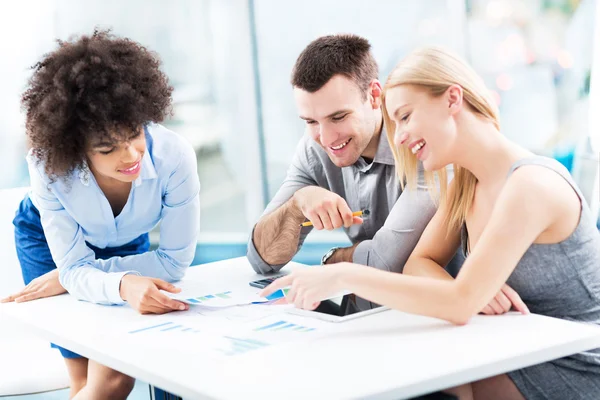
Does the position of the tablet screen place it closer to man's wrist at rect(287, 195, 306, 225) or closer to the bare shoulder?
the bare shoulder

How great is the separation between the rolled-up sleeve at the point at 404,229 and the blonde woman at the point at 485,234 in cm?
19

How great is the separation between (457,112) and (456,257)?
0.50 meters

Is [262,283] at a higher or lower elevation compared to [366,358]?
lower

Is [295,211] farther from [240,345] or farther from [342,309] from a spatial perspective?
[240,345]

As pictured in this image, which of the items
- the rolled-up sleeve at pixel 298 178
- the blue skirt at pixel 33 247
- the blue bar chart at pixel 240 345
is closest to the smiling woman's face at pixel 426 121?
the blue bar chart at pixel 240 345

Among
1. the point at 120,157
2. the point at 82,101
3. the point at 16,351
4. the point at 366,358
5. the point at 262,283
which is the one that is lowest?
the point at 16,351

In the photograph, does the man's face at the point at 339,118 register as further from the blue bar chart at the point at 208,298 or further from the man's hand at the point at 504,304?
the man's hand at the point at 504,304

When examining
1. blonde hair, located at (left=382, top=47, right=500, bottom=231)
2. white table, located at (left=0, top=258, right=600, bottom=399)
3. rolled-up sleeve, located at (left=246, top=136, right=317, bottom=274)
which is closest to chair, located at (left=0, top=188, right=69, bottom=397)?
white table, located at (left=0, top=258, right=600, bottom=399)

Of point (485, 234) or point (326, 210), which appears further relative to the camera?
point (326, 210)

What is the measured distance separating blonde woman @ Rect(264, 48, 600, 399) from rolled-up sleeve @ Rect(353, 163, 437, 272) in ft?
0.62

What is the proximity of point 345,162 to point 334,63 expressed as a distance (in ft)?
0.95

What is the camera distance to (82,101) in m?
1.96

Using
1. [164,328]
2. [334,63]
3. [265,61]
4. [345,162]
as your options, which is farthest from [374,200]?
[265,61]

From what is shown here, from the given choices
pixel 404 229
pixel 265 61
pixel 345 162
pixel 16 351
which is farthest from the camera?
pixel 265 61
